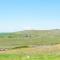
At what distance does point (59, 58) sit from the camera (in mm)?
18953

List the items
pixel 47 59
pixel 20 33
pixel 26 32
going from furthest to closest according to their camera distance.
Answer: pixel 20 33
pixel 26 32
pixel 47 59

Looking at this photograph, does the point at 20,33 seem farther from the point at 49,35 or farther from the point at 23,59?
the point at 23,59

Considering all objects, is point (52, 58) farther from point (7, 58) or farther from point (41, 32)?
point (41, 32)

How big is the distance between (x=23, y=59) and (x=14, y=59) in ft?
2.78

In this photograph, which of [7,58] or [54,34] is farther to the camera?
[54,34]

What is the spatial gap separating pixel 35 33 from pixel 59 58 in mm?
35383

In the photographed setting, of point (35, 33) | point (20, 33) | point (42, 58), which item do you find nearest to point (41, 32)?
point (35, 33)

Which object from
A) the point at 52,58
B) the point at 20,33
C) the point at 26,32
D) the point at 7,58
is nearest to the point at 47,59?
the point at 52,58

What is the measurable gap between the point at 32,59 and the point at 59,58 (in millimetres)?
2342

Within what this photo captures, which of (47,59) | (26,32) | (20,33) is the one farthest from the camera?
(20,33)

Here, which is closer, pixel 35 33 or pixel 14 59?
pixel 14 59

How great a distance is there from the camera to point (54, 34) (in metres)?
53.1

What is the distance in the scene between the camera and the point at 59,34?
173 feet

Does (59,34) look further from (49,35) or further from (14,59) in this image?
(14,59)
